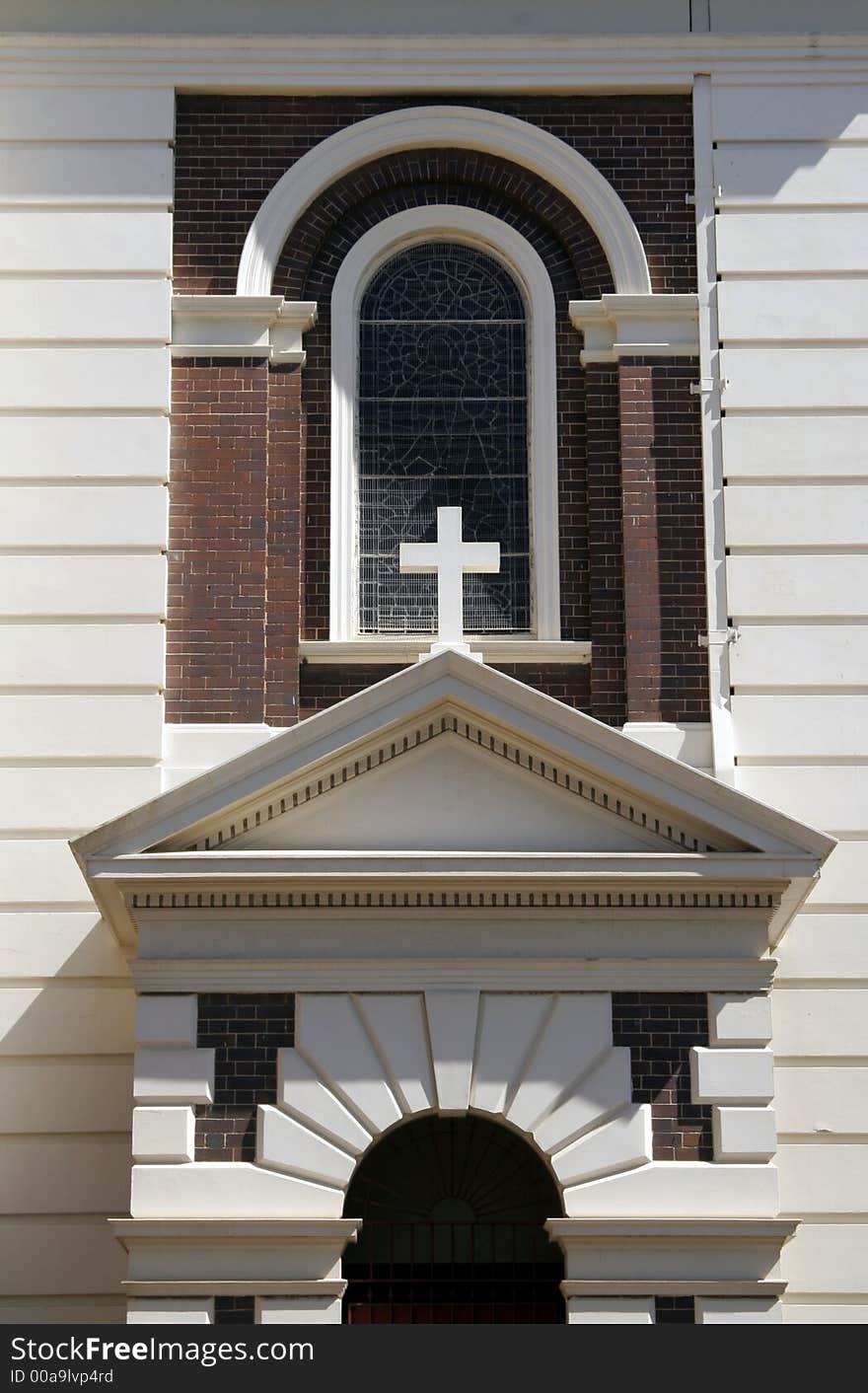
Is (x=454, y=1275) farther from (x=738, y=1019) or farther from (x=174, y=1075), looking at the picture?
(x=738, y=1019)

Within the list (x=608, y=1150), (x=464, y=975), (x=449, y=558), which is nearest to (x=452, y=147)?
(x=449, y=558)

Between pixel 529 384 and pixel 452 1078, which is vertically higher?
pixel 529 384

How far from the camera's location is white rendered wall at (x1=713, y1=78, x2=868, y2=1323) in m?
14.4

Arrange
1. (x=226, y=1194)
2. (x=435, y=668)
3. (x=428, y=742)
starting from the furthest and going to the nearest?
(x=428, y=742) < (x=435, y=668) < (x=226, y=1194)

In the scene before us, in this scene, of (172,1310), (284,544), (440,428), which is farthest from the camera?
(440,428)

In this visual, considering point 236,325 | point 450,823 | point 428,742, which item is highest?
point 236,325

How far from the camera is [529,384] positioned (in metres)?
16.3

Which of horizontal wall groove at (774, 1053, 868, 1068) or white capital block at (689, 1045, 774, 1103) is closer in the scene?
white capital block at (689, 1045, 774, 1103)

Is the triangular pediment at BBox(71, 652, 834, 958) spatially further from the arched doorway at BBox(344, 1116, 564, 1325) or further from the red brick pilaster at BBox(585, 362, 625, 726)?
the red brick pilaster at BBox(585, 362, 625, 726)

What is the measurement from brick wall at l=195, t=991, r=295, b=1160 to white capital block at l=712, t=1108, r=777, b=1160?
2.43m

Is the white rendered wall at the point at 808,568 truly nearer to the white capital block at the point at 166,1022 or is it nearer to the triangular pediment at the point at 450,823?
the triangular pediment at the point at 450,823

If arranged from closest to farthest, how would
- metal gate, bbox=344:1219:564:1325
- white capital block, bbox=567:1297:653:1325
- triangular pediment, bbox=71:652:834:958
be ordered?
white capital block, bbox=567:1297:653:1325, triangular pediment, bbox=71:652:834:958, metal gate, bbox=344:1219:564:1325

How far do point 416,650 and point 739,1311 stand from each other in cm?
482

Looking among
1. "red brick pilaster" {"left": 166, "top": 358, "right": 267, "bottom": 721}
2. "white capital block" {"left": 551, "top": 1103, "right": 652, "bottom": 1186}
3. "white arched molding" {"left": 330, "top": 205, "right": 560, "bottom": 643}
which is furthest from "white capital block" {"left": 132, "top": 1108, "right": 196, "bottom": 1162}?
"white arched molding" {"left": 330, "top": 205, "right": 560, "bottom": 643}
